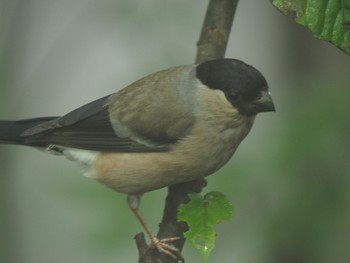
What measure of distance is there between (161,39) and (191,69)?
1254 millimetres

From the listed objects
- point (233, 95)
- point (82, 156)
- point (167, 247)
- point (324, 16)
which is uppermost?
point (324, 16)

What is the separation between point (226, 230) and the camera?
440 centimetres

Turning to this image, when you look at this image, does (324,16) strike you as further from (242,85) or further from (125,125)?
(125,125)

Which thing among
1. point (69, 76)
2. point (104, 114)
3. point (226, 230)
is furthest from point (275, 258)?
point (69, 76)

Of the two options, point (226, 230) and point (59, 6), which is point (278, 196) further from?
point (59, 6)

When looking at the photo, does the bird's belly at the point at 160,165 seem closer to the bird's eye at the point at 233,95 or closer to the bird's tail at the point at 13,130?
the bird's eye at the point at 233,95

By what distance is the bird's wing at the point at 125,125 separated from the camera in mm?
3758

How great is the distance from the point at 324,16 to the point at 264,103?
748mm

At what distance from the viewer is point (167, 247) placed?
3537 millimetres

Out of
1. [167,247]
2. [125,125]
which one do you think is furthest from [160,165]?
[167,247]

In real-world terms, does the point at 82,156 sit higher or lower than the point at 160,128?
lower

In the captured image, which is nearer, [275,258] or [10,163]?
[275,258]

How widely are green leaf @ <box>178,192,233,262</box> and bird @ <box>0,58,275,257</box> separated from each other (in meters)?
0.39

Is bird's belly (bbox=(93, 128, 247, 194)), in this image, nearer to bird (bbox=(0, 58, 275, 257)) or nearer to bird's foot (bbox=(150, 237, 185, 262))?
bird (bbox=(0, 58, 275, 257))
